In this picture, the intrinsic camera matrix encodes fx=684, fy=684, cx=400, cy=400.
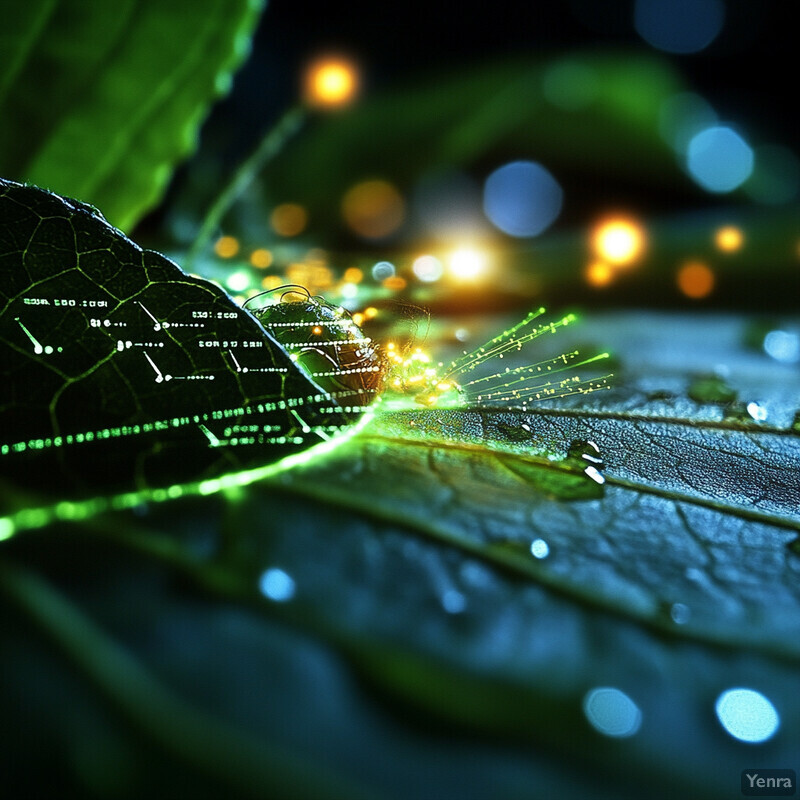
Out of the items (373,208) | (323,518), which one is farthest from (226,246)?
(323,518)

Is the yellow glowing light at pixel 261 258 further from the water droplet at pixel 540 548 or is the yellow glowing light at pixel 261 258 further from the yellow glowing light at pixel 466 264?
the water droplet at pixel 540 548

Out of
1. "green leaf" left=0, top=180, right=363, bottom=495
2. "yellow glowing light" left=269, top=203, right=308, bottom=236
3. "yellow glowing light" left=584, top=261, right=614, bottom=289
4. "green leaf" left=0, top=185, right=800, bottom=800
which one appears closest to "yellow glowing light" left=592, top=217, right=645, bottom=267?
"yellow glowing light" left=584, top=261, right=614, bottom=289

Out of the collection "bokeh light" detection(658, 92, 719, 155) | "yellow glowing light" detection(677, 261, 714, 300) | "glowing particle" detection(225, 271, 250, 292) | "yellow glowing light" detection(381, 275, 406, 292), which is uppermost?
"bokeh light" detection(658, 92, 719, 155)

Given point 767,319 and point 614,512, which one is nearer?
point 614,512

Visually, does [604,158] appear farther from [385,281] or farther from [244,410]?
[244,410]

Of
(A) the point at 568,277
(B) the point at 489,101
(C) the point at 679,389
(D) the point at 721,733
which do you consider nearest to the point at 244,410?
(D) the point at 721,733

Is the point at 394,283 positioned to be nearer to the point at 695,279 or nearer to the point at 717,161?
the point at 695,279

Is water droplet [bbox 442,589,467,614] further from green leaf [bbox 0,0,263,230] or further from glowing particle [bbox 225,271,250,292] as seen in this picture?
green leaf [bbox 0,0,263,230]
